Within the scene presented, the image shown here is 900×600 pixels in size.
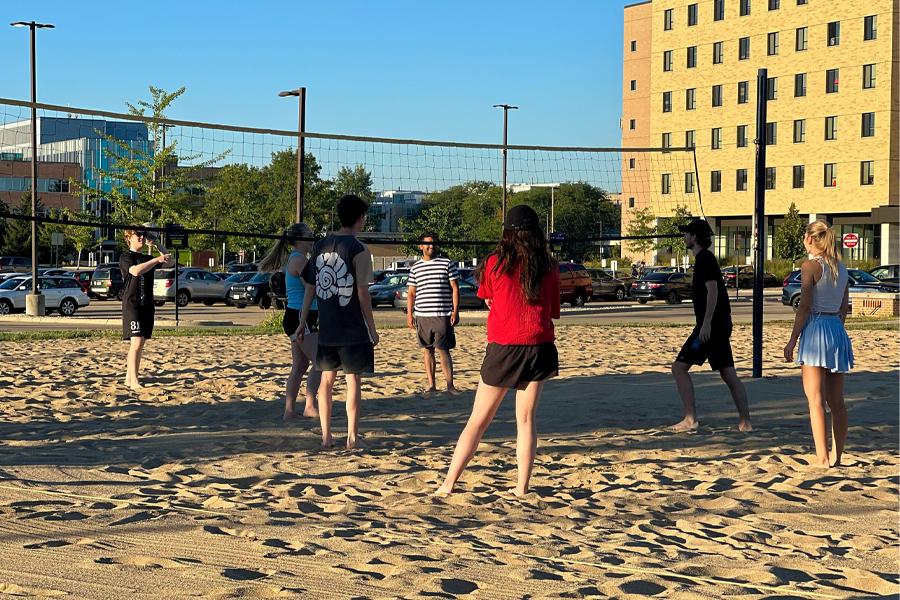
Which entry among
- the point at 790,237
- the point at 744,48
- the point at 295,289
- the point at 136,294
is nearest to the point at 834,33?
the point at 744,48

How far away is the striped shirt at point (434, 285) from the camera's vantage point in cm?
1087

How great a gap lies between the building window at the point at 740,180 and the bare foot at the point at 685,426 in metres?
65.2

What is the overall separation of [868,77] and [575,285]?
35.1 meters

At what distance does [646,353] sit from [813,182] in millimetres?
56479

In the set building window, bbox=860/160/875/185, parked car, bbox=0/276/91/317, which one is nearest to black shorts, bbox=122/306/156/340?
parked car, bbox=0/276/91/317

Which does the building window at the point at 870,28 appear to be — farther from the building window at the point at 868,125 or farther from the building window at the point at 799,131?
the building window at the point at 799,131

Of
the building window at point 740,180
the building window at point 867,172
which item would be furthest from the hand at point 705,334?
the building window at point 740,180

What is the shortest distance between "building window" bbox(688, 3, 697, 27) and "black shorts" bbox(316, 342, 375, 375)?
2787 inches

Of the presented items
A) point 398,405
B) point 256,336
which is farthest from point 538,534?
point 256,336

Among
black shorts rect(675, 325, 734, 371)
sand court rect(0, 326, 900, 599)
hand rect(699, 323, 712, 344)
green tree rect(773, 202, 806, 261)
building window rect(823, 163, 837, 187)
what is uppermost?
building window rect(823, 163, 837, 187)

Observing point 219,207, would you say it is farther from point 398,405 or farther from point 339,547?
point 339,547

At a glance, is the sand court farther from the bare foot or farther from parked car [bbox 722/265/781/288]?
parked car [bbox 722/265/781/288]

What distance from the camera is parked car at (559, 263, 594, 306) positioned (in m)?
38.6

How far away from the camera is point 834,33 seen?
67000mm
